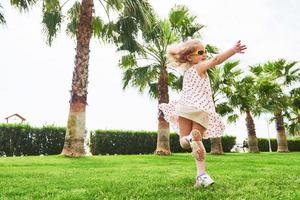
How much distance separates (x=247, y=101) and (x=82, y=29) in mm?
10795

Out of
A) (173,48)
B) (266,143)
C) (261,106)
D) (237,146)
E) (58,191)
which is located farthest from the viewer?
(266,143)

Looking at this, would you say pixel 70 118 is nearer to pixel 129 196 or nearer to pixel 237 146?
pixel 129 196

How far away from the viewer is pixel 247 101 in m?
20.3

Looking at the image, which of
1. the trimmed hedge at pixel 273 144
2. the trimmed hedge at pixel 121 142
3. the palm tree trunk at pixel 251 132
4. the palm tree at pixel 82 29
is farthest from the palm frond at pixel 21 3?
the trimmed hedge at pixel 273 144

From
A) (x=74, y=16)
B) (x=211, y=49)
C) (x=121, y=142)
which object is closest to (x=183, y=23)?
(x=211, y=49)

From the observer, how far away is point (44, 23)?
14867 millimetres

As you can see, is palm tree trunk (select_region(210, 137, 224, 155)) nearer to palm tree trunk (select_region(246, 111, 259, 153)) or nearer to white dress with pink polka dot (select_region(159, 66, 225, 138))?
palm tree trunk (select_region(246, 111, 259, 153))

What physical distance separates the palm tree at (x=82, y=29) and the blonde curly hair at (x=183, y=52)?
829cm

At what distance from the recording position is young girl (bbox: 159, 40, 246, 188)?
4.09 metres

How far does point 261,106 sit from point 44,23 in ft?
45.9

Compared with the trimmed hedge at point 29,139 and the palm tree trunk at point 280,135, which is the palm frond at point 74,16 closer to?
the trimmed hedge at point 29,139

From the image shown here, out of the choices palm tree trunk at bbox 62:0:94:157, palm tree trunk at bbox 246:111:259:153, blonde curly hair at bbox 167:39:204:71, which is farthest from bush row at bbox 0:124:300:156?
blonde curly hair at bbox 167:39:204:71

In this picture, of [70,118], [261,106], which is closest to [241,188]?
[70,118]

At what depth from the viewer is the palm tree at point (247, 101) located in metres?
20.1
